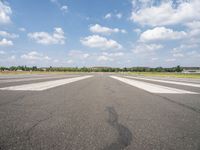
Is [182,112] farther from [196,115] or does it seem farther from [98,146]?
[98,146]

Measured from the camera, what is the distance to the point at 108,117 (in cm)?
441

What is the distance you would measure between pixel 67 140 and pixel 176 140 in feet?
6.08

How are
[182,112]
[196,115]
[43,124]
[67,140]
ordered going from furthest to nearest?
[182,112] → [196,115] → [43,124] → [67,140]

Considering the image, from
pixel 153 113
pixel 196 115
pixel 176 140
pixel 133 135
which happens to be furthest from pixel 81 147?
pixel 196 115

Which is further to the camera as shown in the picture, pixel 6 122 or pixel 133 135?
pixel 6 122

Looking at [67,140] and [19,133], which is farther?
[19,133]

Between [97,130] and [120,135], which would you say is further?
[97,130]

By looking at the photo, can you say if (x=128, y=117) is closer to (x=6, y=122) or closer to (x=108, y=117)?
(x=108, y=117)

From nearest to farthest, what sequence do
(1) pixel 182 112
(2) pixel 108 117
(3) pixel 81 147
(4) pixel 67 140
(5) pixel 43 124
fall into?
(3) pixel 81 147 → (4) pixel 67 140 → (5) pixel 43 124 → (2) pixel 108 117 → (1) pixel 182 112

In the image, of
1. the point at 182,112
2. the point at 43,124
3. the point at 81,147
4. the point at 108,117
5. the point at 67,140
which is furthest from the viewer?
the point at 182,112

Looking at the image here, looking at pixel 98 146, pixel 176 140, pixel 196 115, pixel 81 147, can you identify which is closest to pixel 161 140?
pixel 176 140

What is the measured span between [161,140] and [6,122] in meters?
3.19

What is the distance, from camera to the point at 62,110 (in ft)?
16.6

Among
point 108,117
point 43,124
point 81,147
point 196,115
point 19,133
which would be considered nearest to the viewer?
point 81,147
